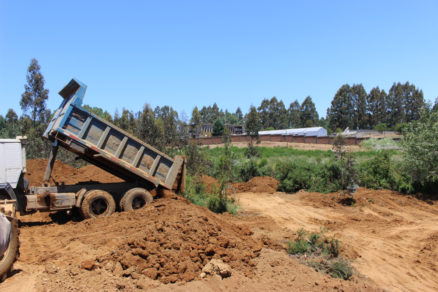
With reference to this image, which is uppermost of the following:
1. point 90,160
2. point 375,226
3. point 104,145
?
point 104,145

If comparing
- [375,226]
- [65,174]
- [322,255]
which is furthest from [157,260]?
[65,174]

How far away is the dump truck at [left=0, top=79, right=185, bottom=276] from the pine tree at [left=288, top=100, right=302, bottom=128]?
253ft

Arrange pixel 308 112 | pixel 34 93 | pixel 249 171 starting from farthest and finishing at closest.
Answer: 1. pixel 308 112
2. pixel 34 93
3. pixel 249 171

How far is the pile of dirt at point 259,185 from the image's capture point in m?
17.5

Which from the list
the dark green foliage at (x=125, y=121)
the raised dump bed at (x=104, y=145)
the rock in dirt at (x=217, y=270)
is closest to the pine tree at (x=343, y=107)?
the dark green foliage at (x=125, y=121)

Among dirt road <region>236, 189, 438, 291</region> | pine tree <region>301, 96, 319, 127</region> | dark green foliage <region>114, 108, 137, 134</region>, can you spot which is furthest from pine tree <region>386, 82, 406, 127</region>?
dirt road <region>236, 189, 438, 291</region>

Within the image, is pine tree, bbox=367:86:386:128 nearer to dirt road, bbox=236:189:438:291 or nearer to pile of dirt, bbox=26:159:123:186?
dirt road, bbox=236:189:438:291

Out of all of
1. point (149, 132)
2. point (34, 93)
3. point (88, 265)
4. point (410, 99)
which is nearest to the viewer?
point (88, 265)

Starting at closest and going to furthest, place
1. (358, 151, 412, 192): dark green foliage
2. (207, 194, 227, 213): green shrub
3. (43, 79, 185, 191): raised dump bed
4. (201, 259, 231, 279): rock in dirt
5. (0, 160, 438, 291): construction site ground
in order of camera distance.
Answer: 1. (0, 160, 438, 291): construction site ground
2. (201, 259, 231, 279): rock in dirt
3. (43, 79, 185, 191): raised dump bed
4. (207, 194, 227, 213): green shrub
5. (358, 151, 412, 192): dark green foliage

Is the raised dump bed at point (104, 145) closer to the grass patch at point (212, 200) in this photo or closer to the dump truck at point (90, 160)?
the dump truck at point (90, 160)

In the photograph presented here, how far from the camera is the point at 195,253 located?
6.19 m

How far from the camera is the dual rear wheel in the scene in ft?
29.3

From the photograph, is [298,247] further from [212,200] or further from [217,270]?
[212,200]

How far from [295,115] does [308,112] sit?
13.7 feet
